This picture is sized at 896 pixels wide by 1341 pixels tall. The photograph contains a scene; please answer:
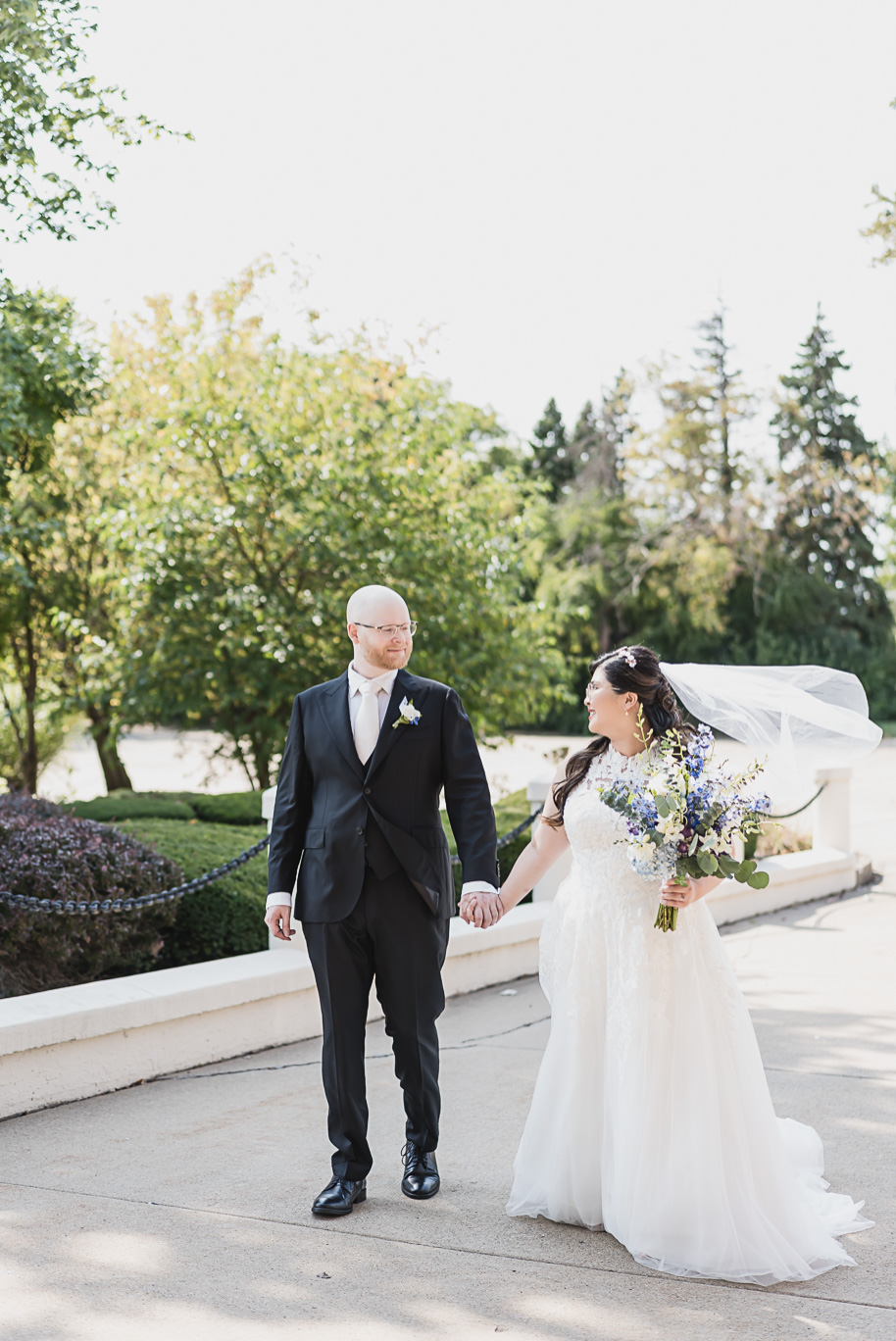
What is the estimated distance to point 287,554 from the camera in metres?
12.2

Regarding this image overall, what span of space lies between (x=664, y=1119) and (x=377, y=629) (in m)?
1.79

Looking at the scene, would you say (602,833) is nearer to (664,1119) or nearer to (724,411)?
(664,1119)

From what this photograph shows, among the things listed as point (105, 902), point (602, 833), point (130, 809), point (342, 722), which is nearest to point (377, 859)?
point (342, 722)

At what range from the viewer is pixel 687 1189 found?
3.70 m

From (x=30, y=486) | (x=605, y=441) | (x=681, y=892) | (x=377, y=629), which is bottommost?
(x=681, y=892)

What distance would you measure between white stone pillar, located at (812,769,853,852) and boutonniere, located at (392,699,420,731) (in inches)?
317

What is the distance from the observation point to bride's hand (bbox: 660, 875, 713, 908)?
3.86 m

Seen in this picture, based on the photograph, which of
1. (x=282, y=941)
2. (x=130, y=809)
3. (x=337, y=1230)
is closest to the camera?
(x=337, y=1230)

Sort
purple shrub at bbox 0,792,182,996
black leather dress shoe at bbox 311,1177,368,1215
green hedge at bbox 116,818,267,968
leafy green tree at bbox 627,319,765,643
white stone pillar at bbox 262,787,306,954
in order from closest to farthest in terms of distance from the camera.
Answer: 1. black leather dress shoe at bbox 311,1177,368,1215
2. purple shrub at bbox 0,792,182,996
3. white stone pillar at bbox 262,787,306,954
4. green hedge at bbox 116,818,267,968
5. leafy green tree at bbox 627,319,765,643

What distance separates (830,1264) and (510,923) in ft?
13.6

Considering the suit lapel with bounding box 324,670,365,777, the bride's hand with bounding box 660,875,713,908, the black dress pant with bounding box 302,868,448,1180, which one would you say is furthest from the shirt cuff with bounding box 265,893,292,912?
the bride's hand with bounding box 660,875,713,908

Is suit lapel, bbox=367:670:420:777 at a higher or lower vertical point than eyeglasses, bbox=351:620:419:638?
lower

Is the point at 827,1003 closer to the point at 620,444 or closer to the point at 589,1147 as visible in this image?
the point at 589,1147

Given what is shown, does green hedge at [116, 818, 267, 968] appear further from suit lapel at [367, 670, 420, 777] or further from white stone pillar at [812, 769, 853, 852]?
white stone pillar at [812, 769, 853, 852]
